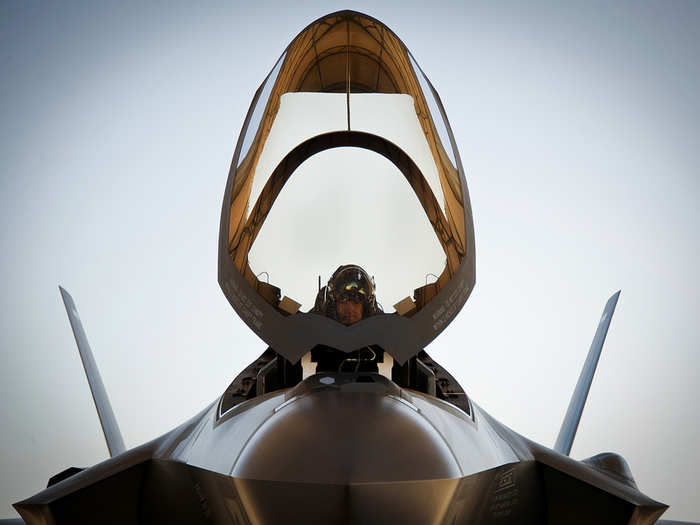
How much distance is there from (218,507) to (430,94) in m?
3.10

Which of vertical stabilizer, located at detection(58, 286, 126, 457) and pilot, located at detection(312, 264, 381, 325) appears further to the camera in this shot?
vertical stabilizer, located at detection(58, 286, 126, 457)

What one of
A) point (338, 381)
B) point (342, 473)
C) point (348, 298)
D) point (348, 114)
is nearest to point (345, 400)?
point (338, 381)

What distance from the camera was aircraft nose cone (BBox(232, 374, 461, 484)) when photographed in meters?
2.52

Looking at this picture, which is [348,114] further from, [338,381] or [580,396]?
[580,396]

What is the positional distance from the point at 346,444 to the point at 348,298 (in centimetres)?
125

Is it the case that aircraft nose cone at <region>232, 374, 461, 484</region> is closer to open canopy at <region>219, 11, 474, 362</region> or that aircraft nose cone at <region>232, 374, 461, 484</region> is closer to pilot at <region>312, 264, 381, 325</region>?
pilot at <region>312, 264, 381, 325</region>

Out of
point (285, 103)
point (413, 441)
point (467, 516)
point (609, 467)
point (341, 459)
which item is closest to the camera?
point (341, 459)

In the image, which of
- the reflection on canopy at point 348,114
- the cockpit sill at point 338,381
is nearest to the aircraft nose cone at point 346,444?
the cockpit sill at point 338,381

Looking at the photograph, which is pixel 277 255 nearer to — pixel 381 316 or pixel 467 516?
pixel 381 316

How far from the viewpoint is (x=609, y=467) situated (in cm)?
402

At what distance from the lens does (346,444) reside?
8.48 ft

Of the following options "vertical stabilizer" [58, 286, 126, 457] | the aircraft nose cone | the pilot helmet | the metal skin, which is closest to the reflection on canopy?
the pilot helmet

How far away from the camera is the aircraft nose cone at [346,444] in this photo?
2.52 m

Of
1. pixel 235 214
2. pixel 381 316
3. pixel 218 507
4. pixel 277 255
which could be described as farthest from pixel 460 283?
pixel 218 507
